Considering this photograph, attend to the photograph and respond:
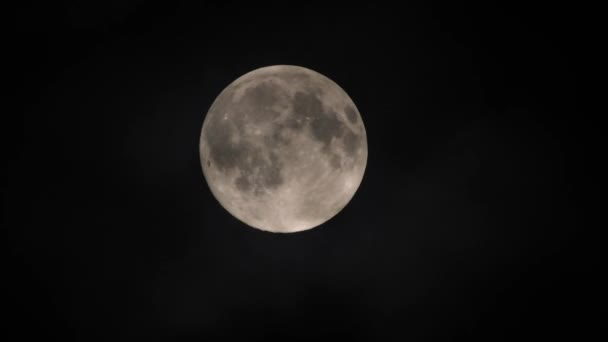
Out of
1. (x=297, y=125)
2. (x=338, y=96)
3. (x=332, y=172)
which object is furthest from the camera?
(x=338, y=96)

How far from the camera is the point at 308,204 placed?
479 centimetres

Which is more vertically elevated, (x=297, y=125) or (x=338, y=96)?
(x=338, y=96)

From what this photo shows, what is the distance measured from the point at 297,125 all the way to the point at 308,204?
1083mm

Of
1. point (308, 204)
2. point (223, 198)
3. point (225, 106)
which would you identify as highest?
point (225, 106)

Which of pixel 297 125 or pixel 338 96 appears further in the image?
pixel 338 96

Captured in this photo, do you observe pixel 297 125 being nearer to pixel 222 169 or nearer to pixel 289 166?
pixel 289 166

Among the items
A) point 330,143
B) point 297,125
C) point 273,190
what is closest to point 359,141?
point 330,143

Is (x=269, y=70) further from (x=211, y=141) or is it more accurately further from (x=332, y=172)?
(x=332, y=172)

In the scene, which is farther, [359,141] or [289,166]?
[359,141]

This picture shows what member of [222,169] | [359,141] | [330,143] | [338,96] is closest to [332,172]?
[330,143]

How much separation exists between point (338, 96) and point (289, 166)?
136 centimetres

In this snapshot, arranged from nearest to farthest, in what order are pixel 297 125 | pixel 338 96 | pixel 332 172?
1. pixel 297 125
2. pixel 332 172
3. pixel 338 96

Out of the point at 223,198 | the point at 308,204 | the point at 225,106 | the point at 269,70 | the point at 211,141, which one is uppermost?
the point at 269,70

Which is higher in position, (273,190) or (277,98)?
(277,98)
